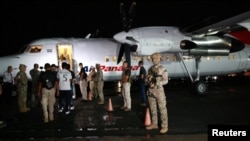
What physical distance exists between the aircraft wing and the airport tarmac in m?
3.38

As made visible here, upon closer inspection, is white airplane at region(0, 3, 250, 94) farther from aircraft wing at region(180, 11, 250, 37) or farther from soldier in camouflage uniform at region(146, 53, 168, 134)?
soldier in camouflage uniform at region(146, 53, 168, 134)

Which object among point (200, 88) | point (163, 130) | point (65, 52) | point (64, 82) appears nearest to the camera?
point (163, 130)

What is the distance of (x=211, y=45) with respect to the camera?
15.6m

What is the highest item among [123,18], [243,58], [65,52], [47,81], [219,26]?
[123,18]

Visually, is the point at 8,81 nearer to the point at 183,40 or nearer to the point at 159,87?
the point at 183,40

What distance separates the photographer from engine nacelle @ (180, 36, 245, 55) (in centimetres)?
1555

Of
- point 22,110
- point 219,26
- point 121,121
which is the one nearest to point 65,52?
point 22,110

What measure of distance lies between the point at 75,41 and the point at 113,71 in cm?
269

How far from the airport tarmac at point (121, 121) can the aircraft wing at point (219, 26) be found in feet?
11.1

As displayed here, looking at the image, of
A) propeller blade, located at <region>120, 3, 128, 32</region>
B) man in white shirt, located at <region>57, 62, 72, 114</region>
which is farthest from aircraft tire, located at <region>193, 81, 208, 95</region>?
man in white shirt, located at <region>57, 62, 72, 114</region>

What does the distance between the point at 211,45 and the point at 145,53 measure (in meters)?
3.41

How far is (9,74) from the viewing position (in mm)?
→ 14969

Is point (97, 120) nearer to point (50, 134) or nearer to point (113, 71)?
point (50, 134)

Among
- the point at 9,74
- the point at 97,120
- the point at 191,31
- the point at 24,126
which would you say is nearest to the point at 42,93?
the point at 24,126
